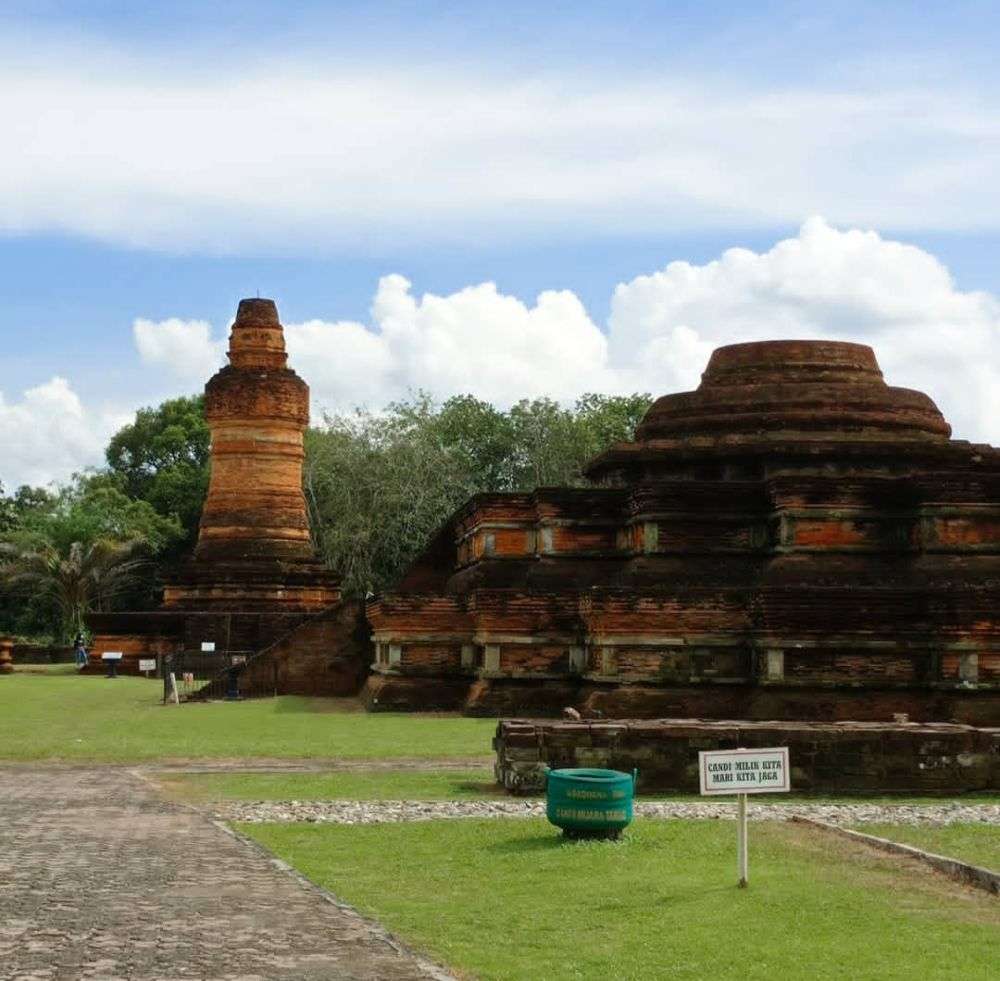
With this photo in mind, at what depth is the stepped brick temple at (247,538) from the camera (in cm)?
3447

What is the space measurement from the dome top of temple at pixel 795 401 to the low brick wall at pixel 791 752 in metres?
10.7

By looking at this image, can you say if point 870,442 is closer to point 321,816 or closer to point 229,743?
point 229,743

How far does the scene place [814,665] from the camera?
850 inches

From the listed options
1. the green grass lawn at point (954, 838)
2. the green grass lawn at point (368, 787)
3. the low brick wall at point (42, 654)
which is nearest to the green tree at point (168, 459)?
the low brick wall at point (42, 654)

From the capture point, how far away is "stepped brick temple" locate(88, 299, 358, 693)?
34469mm

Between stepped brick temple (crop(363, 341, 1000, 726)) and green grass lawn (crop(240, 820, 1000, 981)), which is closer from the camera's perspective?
green grass lawn (crop(240, 820, 1000, 981))

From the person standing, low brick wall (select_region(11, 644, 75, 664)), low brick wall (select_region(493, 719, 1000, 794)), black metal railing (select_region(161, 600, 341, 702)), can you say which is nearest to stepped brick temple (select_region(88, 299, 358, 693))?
black metal railing (select_region(161, 600, 341, 702))

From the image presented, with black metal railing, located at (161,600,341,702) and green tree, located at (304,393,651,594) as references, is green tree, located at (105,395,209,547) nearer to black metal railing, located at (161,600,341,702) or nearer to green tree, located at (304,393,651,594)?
green tree, located at (304,393,651,594)

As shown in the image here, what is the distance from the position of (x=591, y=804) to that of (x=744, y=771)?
5.34ft

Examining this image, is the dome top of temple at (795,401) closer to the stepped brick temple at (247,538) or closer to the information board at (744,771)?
the stepped brick temple at (247,538)

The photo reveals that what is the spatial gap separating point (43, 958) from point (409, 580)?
21.8 meters

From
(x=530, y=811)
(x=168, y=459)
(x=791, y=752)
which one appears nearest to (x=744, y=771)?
(x=530, y=811)

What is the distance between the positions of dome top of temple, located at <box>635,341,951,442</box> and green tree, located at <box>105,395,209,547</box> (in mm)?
37703

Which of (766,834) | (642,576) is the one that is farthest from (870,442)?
(766,834)
